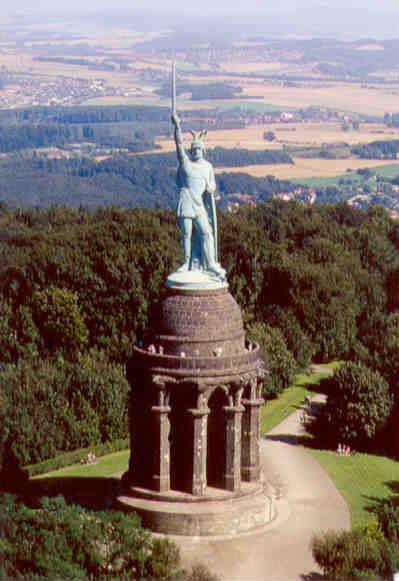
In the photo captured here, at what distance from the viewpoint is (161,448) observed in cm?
4047

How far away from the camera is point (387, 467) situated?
53531 mm

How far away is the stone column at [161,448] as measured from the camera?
40344 mm

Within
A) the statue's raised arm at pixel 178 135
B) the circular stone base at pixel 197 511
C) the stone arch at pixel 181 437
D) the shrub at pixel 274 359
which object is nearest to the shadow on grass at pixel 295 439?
the shrub at pixel 274 359

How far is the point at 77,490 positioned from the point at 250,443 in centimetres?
985

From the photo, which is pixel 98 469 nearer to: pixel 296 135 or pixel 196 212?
→ pixel 196 212

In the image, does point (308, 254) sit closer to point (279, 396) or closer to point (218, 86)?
point (279, 396)

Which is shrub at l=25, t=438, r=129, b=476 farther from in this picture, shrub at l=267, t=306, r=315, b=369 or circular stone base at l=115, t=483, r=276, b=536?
shrub at l=267, t=306, r=315, b=369

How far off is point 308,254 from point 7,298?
1001 inches

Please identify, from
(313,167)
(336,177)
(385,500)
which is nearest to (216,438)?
(385,500)

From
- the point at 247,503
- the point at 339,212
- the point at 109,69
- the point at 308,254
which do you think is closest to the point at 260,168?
the point at 109,69

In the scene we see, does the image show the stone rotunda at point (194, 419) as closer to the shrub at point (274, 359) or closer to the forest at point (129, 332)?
the forest at point (129, 332)

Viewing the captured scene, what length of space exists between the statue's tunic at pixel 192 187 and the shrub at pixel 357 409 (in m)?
19.0

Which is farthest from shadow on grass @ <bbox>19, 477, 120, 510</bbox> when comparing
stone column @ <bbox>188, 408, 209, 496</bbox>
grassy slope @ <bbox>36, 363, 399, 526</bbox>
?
stone column @ <bbox>188, 408, 209, 496</bbox>

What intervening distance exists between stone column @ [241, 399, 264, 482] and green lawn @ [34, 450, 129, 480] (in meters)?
10.3
